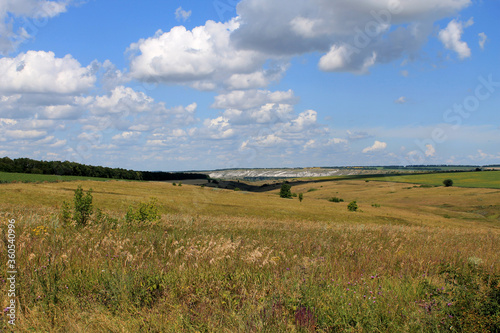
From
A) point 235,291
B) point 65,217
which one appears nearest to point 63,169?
point 65,217

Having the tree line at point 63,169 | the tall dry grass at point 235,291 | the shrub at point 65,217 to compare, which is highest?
the tree line at point 63,169

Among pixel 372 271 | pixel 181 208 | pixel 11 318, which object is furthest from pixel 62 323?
pixel 181 208

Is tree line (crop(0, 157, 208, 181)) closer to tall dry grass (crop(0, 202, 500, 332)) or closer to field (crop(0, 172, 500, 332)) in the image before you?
field (crop(0, 172, 500, 332))

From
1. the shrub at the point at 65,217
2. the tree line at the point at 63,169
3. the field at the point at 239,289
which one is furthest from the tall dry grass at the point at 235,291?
the tree line at the point at 63,169

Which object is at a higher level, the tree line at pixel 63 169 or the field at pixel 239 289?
the tree line at pixel 63 169

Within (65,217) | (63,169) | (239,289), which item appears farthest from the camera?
(63,169)

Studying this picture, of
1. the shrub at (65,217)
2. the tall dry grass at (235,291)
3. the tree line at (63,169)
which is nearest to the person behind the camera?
the tall dry grass at (235,291)

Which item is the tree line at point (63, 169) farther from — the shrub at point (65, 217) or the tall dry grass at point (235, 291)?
the tall dry grass at point (235, 291)

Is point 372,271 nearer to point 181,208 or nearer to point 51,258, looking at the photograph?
point 51,258

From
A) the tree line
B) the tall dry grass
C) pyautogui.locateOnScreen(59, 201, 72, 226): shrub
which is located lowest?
the tall dry grass

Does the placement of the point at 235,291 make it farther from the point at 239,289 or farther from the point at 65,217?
the point at 65,217

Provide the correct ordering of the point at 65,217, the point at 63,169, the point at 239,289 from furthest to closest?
the point at 63,169, the point at 65,217, the point at 239,289

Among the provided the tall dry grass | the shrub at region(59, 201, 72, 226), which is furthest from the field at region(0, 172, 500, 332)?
the shrub at region(59, 201, 72, 226)

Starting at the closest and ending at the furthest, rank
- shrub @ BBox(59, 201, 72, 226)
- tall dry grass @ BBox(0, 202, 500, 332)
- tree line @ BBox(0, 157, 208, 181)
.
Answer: tall dry grass @ BBox(0, 202, 500, 332), shrub @ BBox(59, 201, 72, 226), tree line @ BBox(0, 157, 208, 181)
